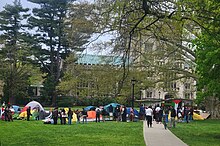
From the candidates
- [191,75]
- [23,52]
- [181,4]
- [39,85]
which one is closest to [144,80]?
[191,75]

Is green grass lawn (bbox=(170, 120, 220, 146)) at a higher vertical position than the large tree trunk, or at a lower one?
lower

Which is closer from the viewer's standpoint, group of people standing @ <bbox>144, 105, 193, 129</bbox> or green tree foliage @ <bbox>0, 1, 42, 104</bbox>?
group of people standing @ <bbox>144, 105, 193, 129</bbox>

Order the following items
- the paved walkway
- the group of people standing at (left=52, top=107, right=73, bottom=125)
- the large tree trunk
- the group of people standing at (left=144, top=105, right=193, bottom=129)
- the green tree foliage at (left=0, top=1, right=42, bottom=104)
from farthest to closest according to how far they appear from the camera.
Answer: the green tree foliage at (left=0, top=1, right=42, bottom=104), the large tree trunk, the group of people standing at (left=52, top=107, right=73, bottom=125), the group of people standing at (left=144, top=105, right=193, bottom=129), the paved walkway

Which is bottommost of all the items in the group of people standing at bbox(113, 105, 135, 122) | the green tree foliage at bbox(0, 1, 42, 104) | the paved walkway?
the paved walkway

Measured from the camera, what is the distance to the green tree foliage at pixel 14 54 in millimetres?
69125

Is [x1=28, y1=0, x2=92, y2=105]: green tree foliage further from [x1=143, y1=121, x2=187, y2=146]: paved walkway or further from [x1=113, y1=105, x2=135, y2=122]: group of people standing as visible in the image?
[x1=143, y1=121, x2=187, y2=146]: paved walkway

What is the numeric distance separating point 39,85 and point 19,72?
14366 millimetres

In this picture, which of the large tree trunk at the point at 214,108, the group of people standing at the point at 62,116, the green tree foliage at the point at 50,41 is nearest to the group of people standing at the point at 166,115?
the large tree trunk at the point at 214,108

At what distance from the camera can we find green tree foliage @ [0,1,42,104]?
69.1 metres

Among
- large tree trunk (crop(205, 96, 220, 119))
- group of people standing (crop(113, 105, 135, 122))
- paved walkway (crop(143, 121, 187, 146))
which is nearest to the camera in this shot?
paved walkway (crop(143, 121, 187, 146))

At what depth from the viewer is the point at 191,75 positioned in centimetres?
4669

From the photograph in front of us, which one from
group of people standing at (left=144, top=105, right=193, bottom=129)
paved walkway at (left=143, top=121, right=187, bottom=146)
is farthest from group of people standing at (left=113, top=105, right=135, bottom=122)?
paved walkway at (left=143, top=121, right=187, bottom=146)

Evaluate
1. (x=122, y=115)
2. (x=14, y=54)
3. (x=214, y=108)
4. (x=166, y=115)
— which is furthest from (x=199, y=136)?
(x=14, y=54)

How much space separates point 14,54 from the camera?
67.9 metres
